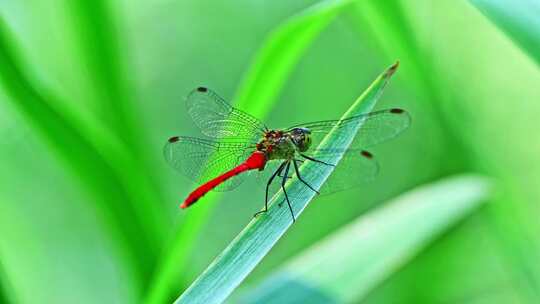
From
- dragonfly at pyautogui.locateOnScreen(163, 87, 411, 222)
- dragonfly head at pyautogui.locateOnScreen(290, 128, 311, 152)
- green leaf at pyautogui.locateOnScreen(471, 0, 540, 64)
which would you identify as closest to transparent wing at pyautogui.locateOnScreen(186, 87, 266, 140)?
dragonfly at pyautogui.locateOnScreen(163, 87, 411, 222)

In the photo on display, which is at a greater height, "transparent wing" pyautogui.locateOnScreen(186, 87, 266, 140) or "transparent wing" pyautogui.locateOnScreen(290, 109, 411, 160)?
"transparent wing" pyautogui.locateOnScreen(290, 109, 411, 160)

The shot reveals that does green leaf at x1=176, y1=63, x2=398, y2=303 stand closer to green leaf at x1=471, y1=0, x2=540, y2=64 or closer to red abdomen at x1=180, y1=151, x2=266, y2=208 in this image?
green leaf at x1=471, y1=0, x2=540, y2=64

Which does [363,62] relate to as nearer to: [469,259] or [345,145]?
[469,259]

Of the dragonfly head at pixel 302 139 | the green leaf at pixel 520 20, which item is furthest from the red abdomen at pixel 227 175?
the green leaf at pixel 520 20

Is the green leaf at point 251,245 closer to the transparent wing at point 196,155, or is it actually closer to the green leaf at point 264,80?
the green leaf at point 264,80

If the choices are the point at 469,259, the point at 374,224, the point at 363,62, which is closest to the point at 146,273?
the point at 374,224
